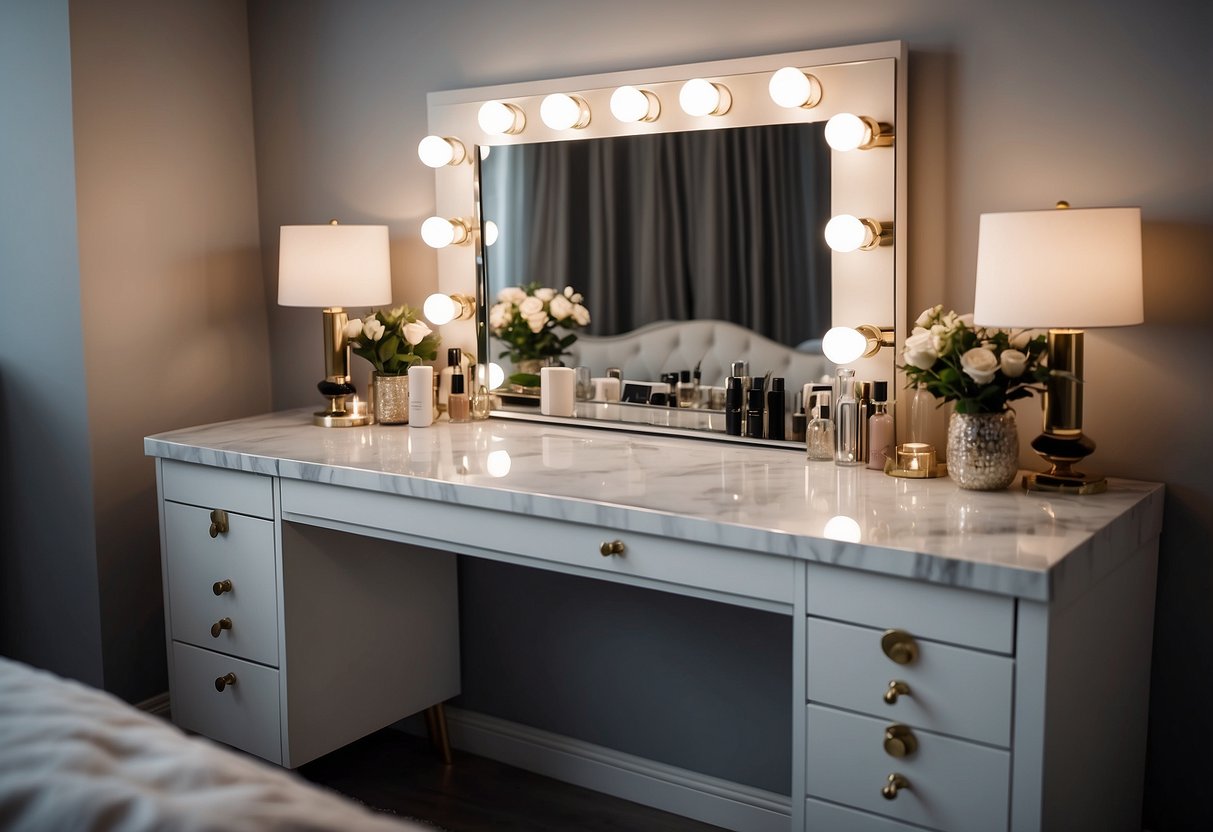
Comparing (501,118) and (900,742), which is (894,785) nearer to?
(900,742)

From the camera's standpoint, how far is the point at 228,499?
8.41ft

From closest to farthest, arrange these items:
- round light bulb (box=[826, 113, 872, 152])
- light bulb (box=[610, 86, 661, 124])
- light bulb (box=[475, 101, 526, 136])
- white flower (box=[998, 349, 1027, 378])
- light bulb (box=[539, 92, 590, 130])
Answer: white flower (box=[998, 349, 1027, 378])
round light bulb (box=[826, 113, 872, 152])
light bulb (box=[610, 86, 661, 124])
light bulb (box=[539, 92, 590, 130])
light bulb (box=[475, 101, 526, 136])

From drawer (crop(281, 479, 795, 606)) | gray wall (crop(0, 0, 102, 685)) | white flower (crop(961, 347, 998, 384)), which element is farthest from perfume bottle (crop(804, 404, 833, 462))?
gray wall (crop(0, 0, 102, 685))

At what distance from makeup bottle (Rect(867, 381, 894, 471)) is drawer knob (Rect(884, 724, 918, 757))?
2.03ft

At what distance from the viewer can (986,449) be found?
2.01m

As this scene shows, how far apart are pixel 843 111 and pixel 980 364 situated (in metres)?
0.62

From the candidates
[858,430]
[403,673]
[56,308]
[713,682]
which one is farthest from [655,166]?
[56,308]

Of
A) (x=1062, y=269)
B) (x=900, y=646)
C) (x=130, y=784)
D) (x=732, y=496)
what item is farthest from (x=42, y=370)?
(x=1062, y=269)

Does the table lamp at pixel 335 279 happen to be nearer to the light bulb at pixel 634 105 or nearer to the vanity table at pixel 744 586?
the vanity table at pixel 744 586

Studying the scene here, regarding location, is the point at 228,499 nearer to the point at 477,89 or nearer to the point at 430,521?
the point at 430,521

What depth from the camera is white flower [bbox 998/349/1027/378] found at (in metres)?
1.97

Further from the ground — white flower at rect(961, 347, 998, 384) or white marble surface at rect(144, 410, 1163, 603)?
white flower at rect(961, 347, 998, 384)

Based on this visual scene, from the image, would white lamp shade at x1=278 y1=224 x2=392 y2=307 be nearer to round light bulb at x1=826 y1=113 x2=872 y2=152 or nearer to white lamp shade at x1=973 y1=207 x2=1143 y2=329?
round light bulb at x1=826 y1=113 x2=872 y2=152

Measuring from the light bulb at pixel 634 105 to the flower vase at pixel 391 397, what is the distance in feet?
2.68
